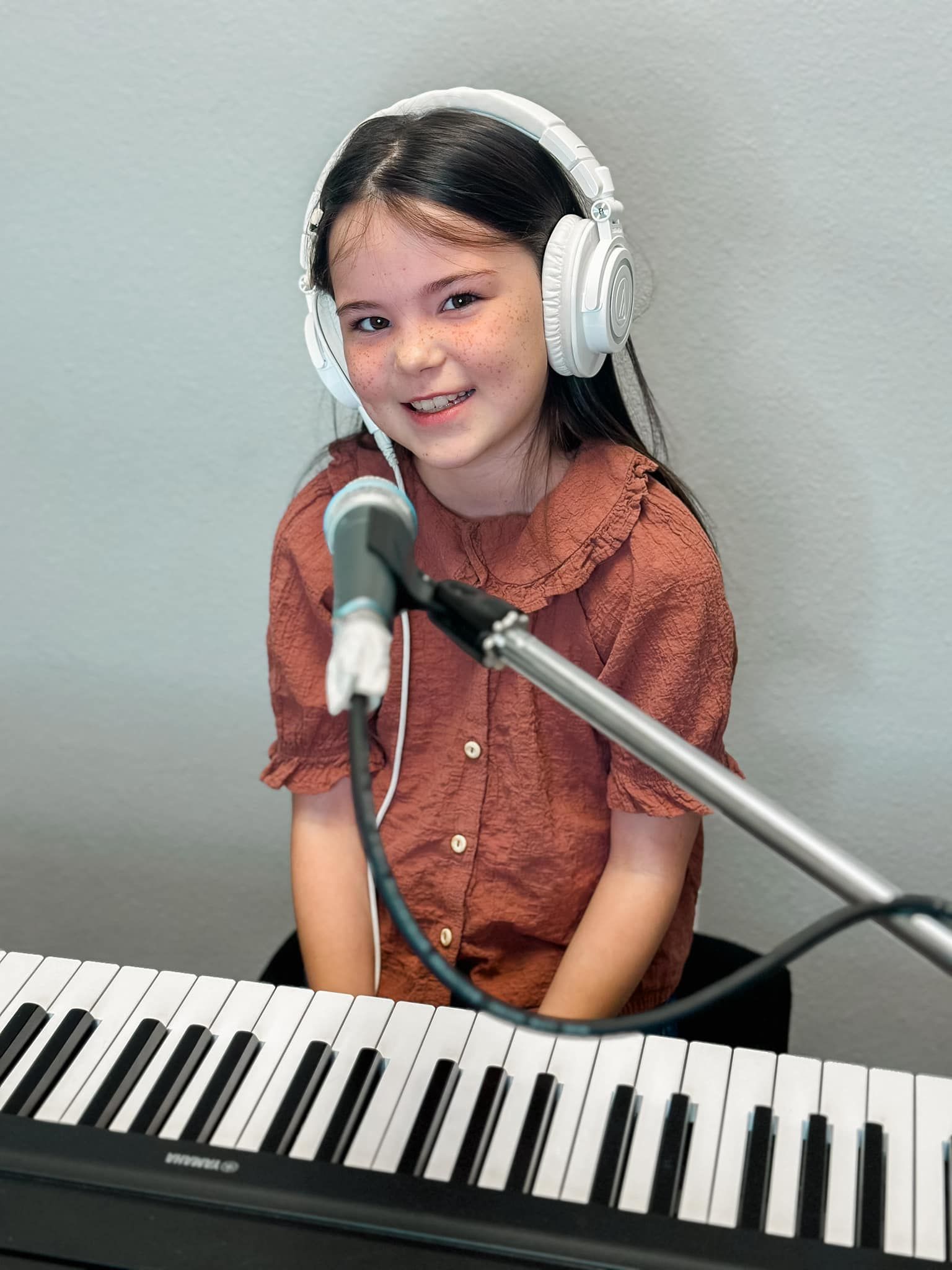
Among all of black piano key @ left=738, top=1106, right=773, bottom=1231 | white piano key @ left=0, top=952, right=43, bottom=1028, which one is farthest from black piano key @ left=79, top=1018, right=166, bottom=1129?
black piano key @ left=738, top=1106, right=773, bottom=1231

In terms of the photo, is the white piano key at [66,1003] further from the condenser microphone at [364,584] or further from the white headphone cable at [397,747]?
the condenser microphone at [364,584]

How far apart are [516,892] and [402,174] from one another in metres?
0.65

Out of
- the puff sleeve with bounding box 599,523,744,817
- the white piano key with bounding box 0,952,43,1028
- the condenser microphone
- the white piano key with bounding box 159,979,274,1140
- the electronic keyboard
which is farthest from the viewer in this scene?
the puff sleeve with bounding box 599,523,744,817

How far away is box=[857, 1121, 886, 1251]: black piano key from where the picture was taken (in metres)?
0.85

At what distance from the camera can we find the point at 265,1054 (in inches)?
39.2

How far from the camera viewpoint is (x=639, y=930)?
3.98 feet

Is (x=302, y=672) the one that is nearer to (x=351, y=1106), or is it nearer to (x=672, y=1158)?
(x=351, y=1106)

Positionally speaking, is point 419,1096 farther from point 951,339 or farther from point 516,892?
point 951,339

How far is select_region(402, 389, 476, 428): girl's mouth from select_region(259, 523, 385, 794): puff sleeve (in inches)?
7.9

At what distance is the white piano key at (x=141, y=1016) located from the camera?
3.12ft

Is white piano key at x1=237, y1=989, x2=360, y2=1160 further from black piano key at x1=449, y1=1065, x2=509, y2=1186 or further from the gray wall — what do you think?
the gray wall

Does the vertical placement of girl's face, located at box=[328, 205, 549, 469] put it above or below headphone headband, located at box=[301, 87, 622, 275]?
below

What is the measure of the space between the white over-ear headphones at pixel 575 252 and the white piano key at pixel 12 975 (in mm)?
636

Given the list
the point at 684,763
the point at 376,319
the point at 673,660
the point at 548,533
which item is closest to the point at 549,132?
the point at 376,319
